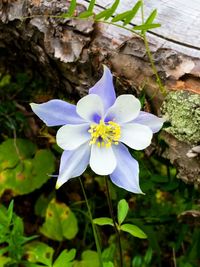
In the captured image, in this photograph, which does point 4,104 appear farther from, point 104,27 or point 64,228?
point 104,27

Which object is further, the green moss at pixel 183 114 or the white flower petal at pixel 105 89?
the green moss at pixel 183 114

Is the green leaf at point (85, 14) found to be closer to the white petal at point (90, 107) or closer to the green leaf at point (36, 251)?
the white petal at point (90, 107)

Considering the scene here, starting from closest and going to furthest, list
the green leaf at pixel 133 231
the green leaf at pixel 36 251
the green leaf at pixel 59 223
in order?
the green leaf at pixel 133 231 → the green leaf at pixel 36 251 → the green leaf at pixel 59 223

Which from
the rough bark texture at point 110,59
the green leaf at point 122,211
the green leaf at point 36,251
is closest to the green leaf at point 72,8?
the rough bark texture at point 110,59

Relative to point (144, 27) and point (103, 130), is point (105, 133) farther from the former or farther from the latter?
point (144, 27)

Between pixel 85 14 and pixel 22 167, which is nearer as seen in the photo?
pixel 85 14

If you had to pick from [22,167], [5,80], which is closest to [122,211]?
[22,167]

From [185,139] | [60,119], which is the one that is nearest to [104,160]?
[60,119]

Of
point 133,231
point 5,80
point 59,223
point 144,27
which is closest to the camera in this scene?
point 144,27
